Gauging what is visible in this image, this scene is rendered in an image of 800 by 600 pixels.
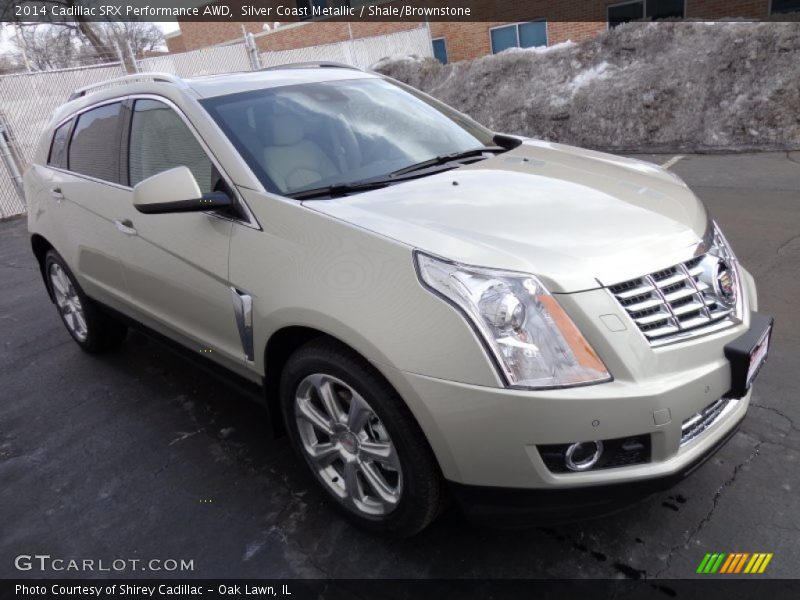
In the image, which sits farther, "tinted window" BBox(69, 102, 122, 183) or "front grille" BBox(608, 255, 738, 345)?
"tinted window" BBox(69, 102, 122, 183)

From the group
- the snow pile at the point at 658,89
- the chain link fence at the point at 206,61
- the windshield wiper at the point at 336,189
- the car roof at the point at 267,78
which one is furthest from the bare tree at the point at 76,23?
the windshield wiper at the point at 336,189

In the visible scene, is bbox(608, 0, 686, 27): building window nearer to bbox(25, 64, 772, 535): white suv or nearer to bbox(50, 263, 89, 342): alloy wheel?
bbox(25, 64, 772, 535): white suv

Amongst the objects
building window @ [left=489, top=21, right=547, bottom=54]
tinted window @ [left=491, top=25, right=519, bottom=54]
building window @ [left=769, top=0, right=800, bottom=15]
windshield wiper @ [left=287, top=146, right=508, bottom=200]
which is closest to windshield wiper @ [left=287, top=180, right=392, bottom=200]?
windshield wiper @ [left=287, top=146, right=508, bottom=200]

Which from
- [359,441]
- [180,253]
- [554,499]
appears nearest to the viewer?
[554,499]

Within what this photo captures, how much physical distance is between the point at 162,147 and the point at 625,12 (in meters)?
15.8

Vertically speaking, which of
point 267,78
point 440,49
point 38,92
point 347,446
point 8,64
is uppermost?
point 8,64

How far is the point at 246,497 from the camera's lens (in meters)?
2.87

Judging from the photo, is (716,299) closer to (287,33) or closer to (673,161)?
(673,161)

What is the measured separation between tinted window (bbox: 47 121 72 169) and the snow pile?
25.7 feet

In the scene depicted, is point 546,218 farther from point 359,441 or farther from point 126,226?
point 126,226

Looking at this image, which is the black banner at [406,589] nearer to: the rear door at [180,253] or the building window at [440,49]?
the rear door at [180,253]

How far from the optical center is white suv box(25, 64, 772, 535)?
1.94 m

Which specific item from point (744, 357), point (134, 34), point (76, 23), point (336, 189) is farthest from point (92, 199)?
point (134, 34)

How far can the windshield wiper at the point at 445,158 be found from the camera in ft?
9.53
